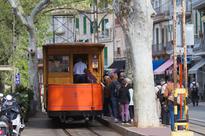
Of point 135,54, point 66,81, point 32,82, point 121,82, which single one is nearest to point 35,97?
point 32,82

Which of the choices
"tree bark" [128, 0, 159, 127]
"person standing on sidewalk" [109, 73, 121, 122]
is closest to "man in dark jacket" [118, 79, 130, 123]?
"person standing on sidewalk" [109, 73, 121, 122]

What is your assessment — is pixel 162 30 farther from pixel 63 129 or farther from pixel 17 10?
pixel 63 129

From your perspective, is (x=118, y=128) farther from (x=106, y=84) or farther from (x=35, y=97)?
(x=35, y=97)

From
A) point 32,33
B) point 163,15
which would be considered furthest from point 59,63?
point 163,15

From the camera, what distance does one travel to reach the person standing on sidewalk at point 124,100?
2247cm

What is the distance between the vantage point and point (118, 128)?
21.9 m

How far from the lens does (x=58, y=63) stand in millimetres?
25656

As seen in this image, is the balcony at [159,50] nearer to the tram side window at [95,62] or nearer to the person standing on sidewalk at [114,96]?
the tram side window at [95,62]

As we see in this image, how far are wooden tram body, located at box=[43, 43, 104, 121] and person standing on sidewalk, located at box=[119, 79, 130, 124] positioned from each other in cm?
141

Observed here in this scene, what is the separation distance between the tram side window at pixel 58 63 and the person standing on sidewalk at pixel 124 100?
344 centimetres

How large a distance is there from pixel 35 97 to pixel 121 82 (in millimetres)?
11930

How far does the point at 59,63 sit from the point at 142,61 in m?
5.99

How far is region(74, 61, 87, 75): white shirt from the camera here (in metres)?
25.2

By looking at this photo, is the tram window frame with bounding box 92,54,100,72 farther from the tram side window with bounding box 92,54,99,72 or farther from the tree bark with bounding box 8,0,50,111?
the tree bark with bounding box 8,0,50,111
